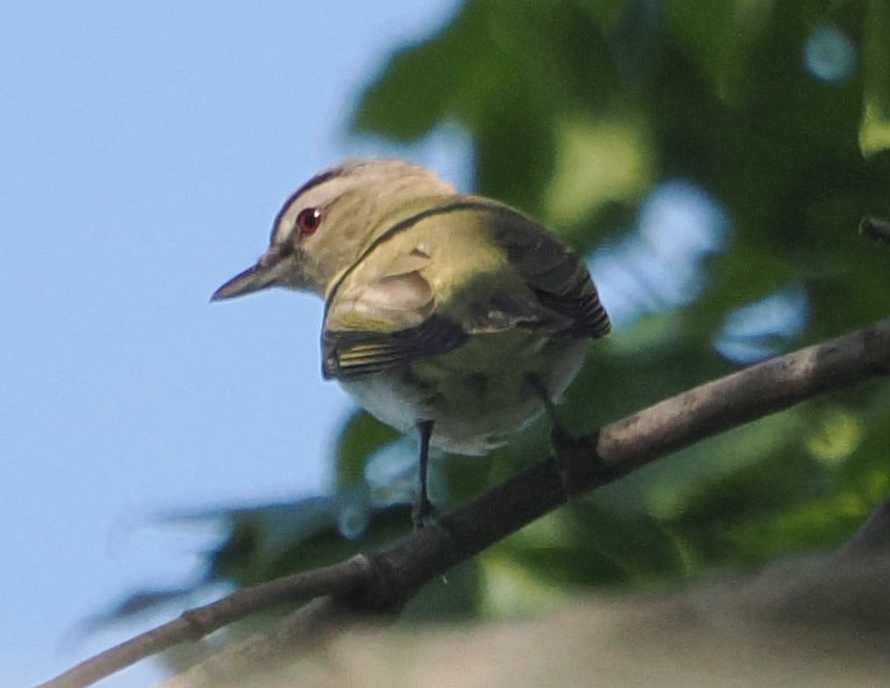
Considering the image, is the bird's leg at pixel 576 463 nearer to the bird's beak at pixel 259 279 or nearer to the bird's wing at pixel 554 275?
the bird's wing at pixel 554 275

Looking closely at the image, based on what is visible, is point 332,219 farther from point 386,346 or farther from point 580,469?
point 580,469

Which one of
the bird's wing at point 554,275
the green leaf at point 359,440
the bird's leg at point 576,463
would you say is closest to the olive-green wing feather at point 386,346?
the green leaf at point 359,440

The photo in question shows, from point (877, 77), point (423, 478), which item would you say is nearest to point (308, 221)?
point (423, 478)

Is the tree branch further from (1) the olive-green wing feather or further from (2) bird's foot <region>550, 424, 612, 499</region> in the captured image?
(1) the olive-green wing feather

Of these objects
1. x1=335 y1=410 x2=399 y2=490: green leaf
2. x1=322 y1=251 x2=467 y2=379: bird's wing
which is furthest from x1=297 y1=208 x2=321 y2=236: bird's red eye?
x1=335 y1=410 x2=399 y2=490: green leaf

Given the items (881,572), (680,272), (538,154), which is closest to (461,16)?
(538,154)

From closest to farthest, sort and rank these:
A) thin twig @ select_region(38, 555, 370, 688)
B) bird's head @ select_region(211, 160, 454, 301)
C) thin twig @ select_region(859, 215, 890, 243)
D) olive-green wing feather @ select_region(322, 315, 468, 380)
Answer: thin twig @ select_region(38, 555, 370, 688), thin twig @ select_region(859, 215, 890, 243), olive-green wing feather @ select_region(322, 315, 468, 380), bird's head @ select_region(211, 160, 454, 301)

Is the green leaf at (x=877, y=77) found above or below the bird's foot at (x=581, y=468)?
above
